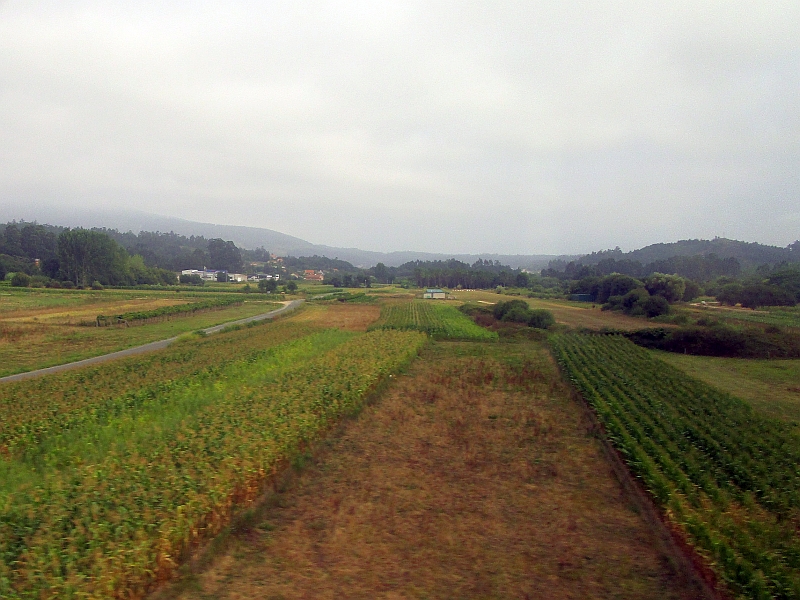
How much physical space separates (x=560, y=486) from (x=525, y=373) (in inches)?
397

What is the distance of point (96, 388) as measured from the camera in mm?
13719

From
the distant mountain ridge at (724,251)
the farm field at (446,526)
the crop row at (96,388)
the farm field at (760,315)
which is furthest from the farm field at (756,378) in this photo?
the distant mountain ridge at (724,251)

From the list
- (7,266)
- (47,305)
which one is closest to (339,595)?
(47,305)

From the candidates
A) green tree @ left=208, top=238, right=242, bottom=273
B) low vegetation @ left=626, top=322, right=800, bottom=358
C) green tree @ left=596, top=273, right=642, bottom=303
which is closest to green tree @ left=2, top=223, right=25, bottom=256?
green tree @ left=208, top=238, right=242, bottom=273

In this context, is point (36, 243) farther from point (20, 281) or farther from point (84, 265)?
point (20, 281)

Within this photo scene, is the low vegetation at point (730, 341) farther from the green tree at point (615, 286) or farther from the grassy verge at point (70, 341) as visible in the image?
the grassy verge at point (70, 341)

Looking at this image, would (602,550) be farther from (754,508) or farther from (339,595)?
(339,595)

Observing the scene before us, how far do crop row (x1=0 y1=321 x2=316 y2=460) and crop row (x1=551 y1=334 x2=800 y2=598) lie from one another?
34.4 ft

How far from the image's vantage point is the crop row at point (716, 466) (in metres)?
5.90

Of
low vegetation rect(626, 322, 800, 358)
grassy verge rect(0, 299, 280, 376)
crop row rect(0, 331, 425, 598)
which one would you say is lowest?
grassy verge rect(0, 299, 280, 376)

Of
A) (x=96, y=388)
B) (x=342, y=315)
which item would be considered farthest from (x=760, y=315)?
(x=96, y=388)

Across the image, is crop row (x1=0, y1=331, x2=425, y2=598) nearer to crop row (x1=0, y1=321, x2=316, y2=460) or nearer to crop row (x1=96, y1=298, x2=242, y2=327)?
crop row (x1=0, y1=321, x2=316, y2=460)

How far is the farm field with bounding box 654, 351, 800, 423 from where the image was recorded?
14.6 meters

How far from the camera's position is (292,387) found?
13.0 m
